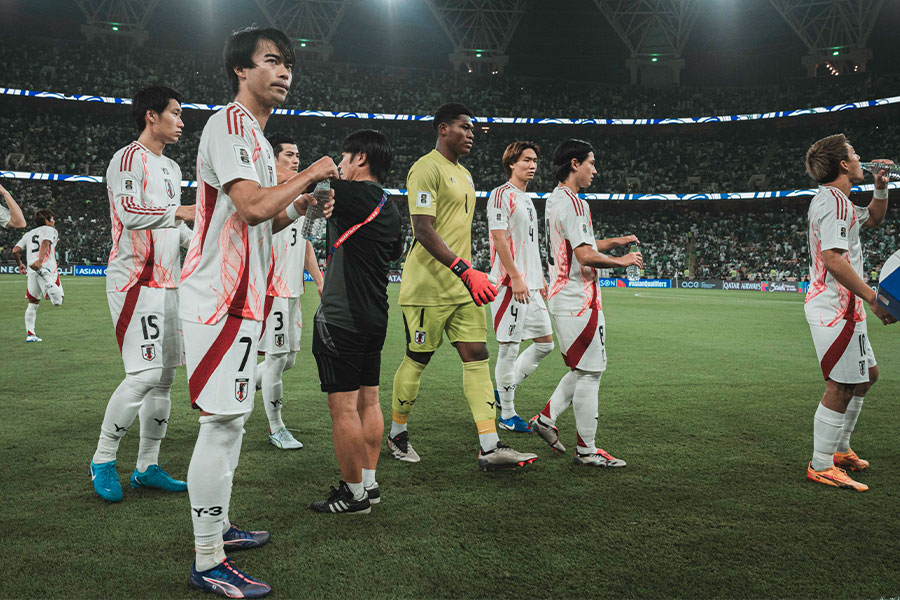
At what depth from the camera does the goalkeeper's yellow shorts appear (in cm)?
430

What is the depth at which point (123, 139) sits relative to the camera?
129 feet

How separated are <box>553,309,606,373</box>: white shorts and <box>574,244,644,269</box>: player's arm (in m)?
0.38

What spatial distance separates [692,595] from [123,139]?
44.5 m

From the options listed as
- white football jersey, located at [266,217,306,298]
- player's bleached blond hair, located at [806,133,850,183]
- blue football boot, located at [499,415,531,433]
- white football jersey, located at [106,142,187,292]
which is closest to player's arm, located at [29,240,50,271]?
white football jersey, located at [266,217,306,298]

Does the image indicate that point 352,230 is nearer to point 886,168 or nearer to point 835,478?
point 835,478

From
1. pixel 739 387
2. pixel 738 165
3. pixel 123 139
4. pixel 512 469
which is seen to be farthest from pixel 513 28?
pixel 512 469

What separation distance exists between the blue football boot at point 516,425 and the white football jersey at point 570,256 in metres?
1.44

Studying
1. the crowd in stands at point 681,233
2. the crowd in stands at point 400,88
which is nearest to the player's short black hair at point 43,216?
the crowd in stands at point 681,233

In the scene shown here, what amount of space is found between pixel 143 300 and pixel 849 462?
4881 millimetres

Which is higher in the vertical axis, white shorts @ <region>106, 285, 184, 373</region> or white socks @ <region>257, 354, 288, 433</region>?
white shorts @ <region>106, 285, 184, 373</region>

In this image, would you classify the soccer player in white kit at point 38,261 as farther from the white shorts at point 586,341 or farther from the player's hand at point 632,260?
the player's hand at point 632,260

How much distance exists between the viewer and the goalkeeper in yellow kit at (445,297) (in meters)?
4.14

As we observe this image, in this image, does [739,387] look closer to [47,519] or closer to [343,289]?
[343,289]

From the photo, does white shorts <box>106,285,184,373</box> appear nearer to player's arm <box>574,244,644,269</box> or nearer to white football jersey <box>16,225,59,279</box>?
player's arm <box>574,244,644,269</box>
